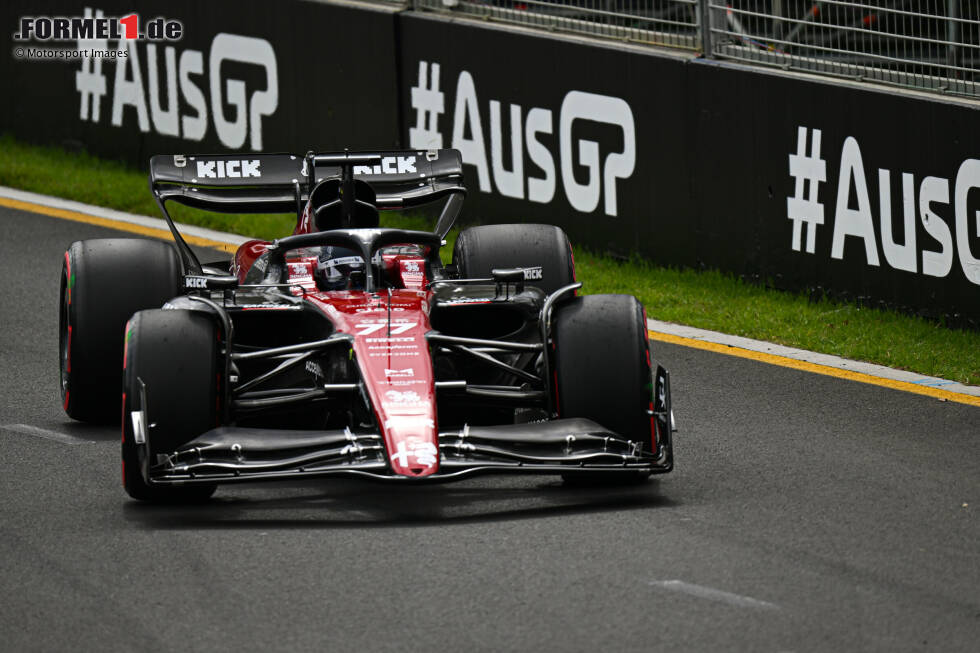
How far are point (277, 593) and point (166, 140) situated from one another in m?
9.66

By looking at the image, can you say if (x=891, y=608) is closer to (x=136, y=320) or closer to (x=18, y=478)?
(x=136, y=320)

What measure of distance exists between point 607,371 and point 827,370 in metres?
2.79

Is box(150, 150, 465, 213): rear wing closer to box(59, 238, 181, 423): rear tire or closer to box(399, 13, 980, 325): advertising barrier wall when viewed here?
box(59, 238, 181, 423): rear tire

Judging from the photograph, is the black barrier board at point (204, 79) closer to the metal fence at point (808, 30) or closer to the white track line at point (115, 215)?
the white track line at point (115, 215)

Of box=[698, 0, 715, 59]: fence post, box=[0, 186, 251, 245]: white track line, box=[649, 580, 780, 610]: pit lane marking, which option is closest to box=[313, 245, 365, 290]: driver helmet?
box=[649, 580, 780, 610]: pit lane marking

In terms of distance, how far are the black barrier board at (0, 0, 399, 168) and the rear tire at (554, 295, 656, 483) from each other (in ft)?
21.3

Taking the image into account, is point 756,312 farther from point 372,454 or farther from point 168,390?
point 168,390

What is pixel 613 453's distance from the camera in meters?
6.99

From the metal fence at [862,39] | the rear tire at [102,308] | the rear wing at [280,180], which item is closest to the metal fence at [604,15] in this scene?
the metal fence at [862,39]

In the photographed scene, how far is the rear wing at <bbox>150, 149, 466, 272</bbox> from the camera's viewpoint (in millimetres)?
9352

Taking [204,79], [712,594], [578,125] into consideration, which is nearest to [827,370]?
[578,125]

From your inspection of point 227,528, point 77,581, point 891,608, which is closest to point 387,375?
point 227,528

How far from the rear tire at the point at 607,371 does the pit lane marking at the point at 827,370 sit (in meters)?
2.39

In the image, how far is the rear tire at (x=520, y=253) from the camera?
9.19 metres
